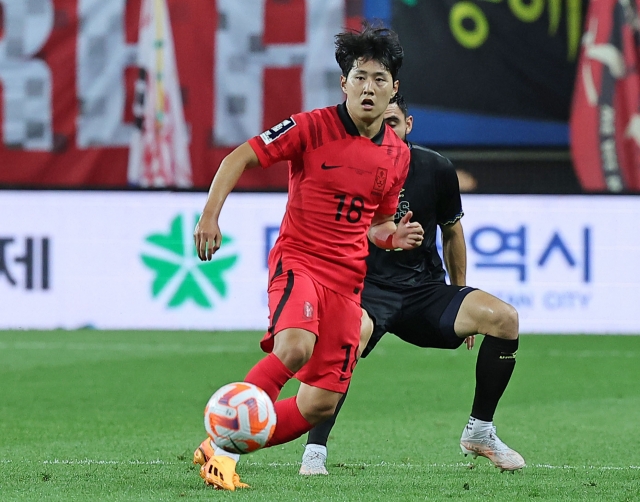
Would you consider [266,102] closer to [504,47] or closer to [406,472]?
[504,47]

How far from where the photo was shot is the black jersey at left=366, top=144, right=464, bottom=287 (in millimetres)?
6105

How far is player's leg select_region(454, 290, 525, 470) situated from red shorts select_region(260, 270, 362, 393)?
0.81 m

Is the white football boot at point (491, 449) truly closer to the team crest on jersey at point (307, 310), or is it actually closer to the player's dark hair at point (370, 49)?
the team crest on jersey at point (307, 310)

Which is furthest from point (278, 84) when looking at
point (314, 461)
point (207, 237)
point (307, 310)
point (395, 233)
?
point (207, 237)

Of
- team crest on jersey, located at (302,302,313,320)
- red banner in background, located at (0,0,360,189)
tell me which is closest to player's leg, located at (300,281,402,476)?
team crest on jersey, located at (302,302,313,320)

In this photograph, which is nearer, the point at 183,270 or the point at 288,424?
the point at 288,424

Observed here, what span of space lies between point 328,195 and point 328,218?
0.30 feet

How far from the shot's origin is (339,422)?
23.6ft

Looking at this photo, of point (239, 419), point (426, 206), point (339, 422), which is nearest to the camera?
point (239, 419)

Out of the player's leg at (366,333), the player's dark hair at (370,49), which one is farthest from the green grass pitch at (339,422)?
the player's dark hair at (370,49)

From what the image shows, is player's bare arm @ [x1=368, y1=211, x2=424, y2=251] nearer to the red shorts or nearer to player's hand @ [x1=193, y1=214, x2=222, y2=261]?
the red shorts

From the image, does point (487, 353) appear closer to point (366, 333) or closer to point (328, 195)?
point (366, 333)

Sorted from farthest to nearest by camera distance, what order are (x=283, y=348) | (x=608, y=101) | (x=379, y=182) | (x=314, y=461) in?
(x=608, y=101)
(x=314, y=461)
(x=379, y=182)
(x=283, y=348)

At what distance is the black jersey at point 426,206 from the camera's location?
240 inches
